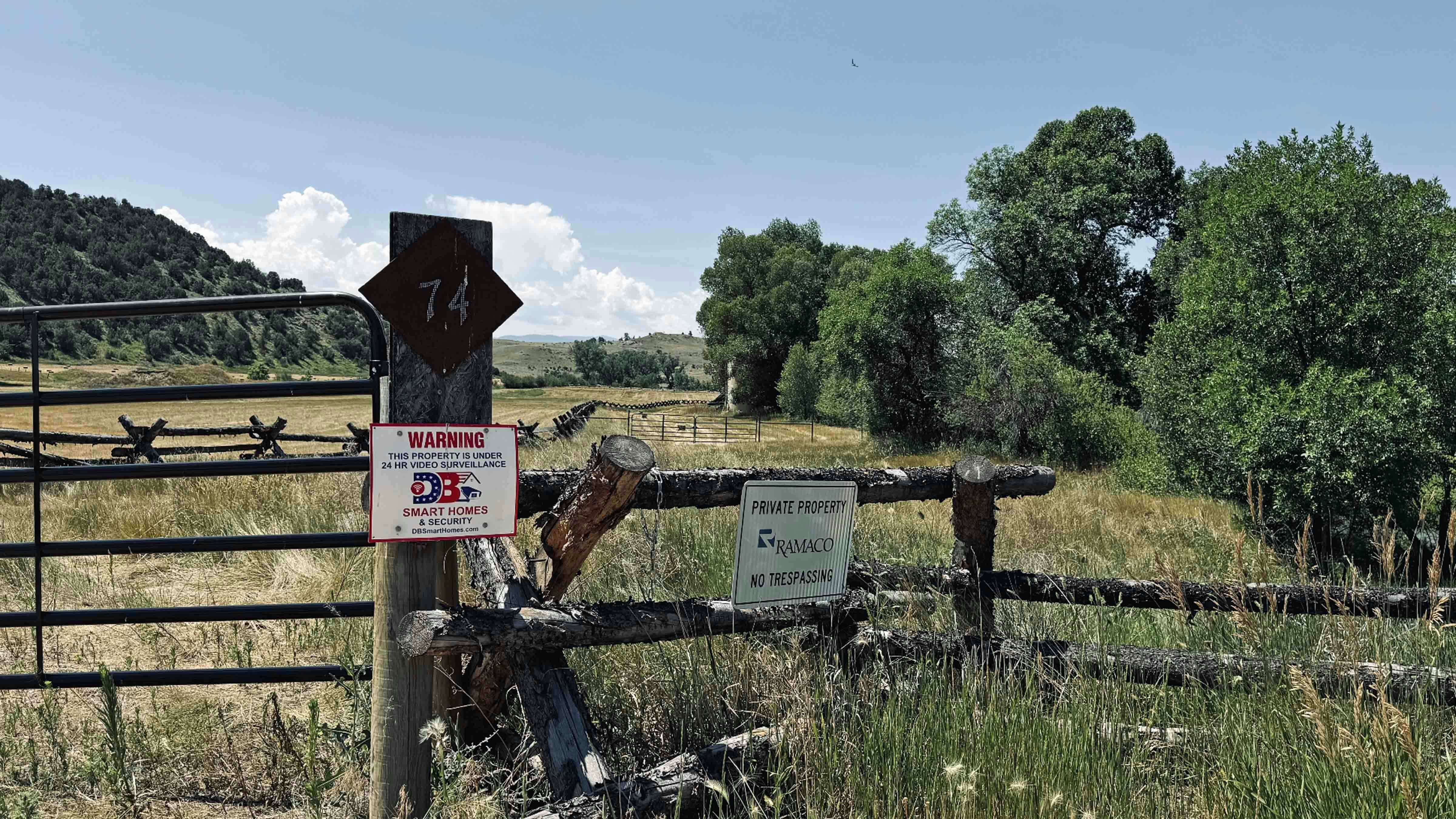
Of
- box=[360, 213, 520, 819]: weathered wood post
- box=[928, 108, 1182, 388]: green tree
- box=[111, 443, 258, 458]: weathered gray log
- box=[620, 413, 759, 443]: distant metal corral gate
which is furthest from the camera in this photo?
box=[620, 413, 759, 443]: distant metal corral gate

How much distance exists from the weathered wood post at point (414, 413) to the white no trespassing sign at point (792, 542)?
3.92 ft

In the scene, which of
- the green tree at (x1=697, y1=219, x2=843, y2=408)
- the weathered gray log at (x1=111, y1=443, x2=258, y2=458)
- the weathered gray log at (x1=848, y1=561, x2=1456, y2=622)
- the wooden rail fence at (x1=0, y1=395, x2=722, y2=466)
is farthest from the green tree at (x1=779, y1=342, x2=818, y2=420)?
the weathered gray log at (x1=848, y1=561, x2=1456, y2=622)

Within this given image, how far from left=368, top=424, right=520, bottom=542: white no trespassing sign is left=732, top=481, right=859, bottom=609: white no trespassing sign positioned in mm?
928

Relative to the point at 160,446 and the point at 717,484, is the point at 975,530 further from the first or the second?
the point at 160,446

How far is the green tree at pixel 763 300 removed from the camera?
206 feet

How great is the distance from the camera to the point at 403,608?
10.4 ft

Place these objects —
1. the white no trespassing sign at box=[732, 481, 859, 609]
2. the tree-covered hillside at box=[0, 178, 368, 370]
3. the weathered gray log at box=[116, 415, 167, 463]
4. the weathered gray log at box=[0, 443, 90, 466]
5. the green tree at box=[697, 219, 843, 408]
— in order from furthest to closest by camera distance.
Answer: the tree-covered hillside at box=[0, 178, 368, 370] < the green tree at box=[697, 219, 843, 408] < the weathered gray log at box=[116, 415, 167, 463] < the weathered gray log at box=[0, 443, 90, 466] < the white no trespassing sign at box=[732, 481, 859, 609]

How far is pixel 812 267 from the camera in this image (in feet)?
206

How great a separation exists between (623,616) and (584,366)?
555 feet

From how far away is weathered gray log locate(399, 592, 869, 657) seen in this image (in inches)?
121

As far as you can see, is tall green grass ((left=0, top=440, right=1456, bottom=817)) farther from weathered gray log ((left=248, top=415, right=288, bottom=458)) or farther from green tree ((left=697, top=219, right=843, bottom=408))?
green tree ((left=697, top=219, right=843, bottom=408))

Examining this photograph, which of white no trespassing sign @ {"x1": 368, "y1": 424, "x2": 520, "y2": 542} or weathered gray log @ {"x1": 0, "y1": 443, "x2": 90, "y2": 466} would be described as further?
weathered gray log @ {"x1": 0, "y1": 443, "x2": 90, "y2": 466}

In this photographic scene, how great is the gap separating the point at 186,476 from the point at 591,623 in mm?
2070

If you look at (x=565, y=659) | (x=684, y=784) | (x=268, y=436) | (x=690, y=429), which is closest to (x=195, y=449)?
(x=268, y=436)
